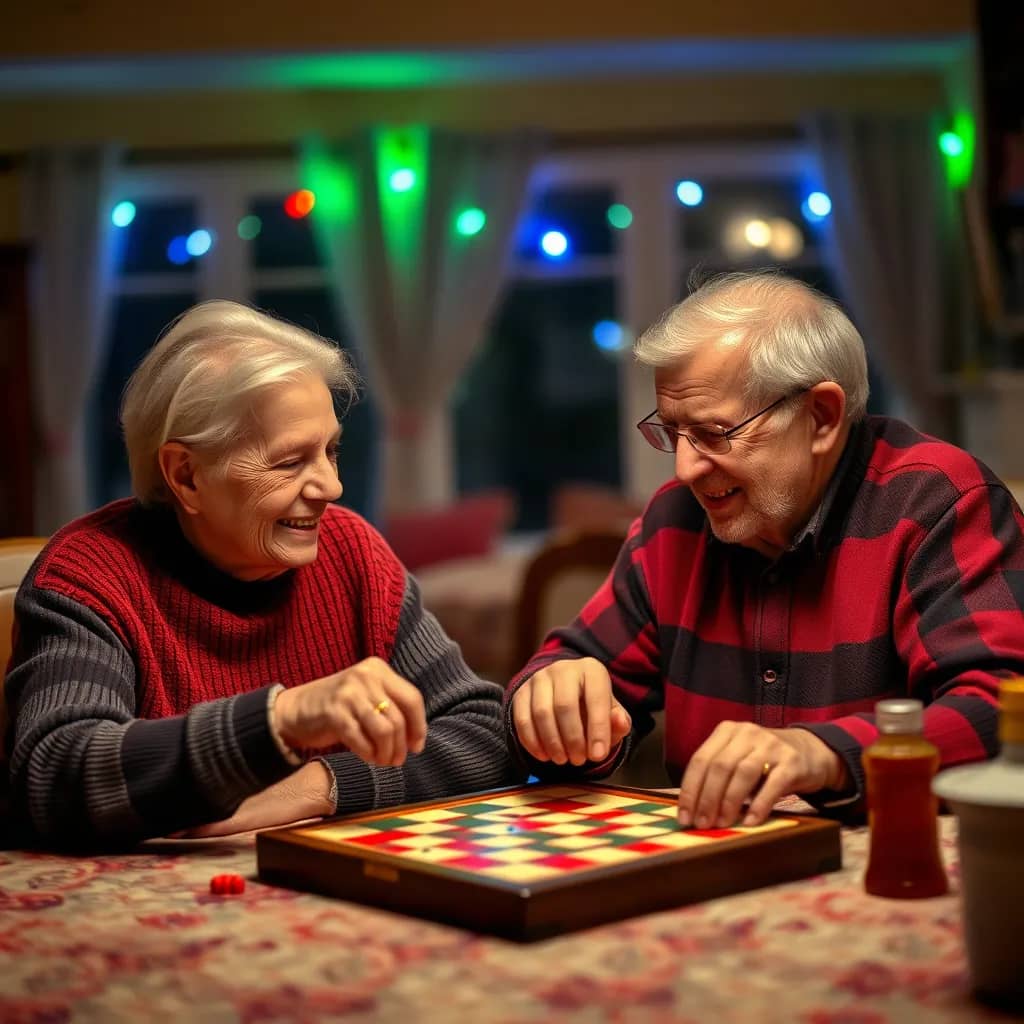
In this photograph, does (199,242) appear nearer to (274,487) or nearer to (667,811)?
(274,487)

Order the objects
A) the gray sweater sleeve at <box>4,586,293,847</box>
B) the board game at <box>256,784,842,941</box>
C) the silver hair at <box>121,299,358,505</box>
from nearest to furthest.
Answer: the board game at <box>256,784,842,941</box>
the gray sweater sleeve at <box>4,586,293,847</box>
the silver hair at <box>121,299,358,505</box>

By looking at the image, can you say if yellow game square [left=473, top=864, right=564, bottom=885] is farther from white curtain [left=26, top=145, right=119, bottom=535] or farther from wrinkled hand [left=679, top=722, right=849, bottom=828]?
white curtain [left=26, top=145, right=119, bottom=535]

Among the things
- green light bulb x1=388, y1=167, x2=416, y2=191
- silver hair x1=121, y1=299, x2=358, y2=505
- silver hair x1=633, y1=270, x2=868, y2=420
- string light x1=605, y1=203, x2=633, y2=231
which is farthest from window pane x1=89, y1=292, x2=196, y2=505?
silver hair x1=633, y1=270, x2=868, y2=420

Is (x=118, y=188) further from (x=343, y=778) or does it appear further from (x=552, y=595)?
(x=343, y=778)

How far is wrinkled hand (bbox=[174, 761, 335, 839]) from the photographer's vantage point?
1572 millimetres

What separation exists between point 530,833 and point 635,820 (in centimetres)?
11

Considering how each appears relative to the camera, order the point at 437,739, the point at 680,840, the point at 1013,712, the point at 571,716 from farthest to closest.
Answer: the point at 437,739
the point at 571,716
the point at 680,840
the point at 1013,712

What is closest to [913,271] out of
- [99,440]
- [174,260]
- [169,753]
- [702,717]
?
[174,260]

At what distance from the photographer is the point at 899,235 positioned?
24.5 ft

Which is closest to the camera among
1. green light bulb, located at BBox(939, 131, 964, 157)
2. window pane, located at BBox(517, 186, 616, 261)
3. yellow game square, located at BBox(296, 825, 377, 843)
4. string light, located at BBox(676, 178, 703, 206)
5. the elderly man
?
yellow game square, located at BBox(296, 825, 377, 843)

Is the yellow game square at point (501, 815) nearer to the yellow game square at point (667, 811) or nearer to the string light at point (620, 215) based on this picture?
the yellow game square at point (667, 811)

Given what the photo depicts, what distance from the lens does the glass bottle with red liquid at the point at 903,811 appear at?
1.20m

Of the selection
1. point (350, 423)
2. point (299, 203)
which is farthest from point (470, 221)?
point (350, 423)

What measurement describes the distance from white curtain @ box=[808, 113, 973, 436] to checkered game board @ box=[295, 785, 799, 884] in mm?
6285
